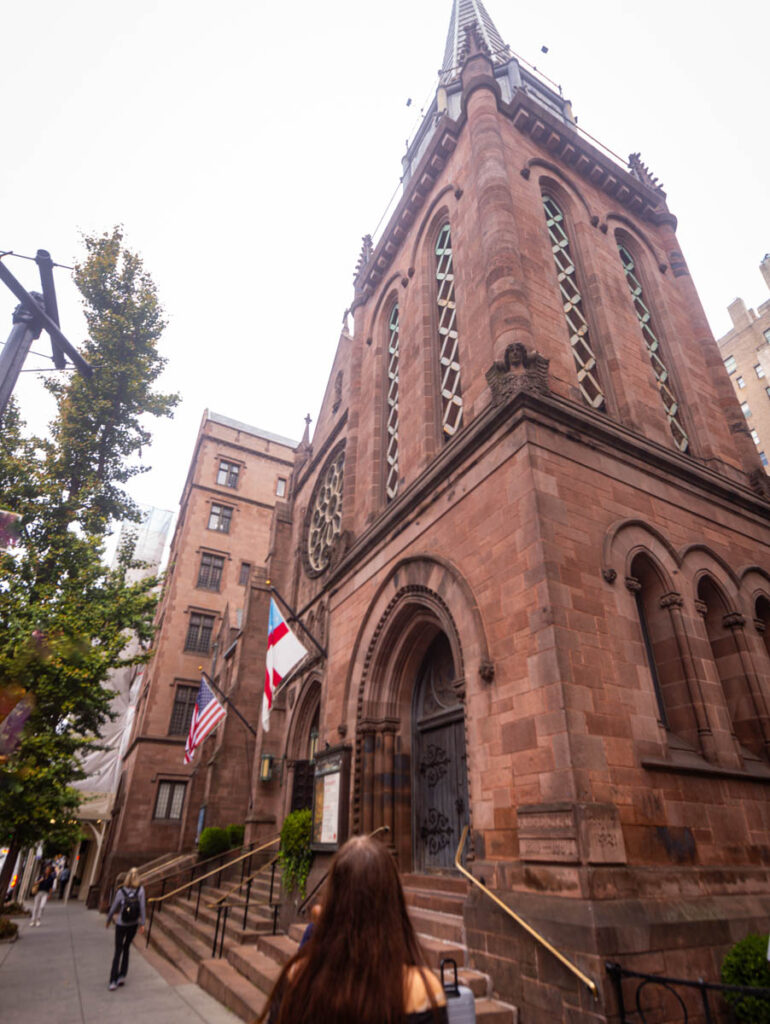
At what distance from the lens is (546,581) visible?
738cm

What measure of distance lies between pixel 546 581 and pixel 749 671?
4.55 meters

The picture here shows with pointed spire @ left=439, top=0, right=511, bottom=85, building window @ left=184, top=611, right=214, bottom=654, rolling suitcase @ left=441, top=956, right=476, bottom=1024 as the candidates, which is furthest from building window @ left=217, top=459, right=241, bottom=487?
rolling suitcase @ left=441, top=956, right=476, bottom=1024

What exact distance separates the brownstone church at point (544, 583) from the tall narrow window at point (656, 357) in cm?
10

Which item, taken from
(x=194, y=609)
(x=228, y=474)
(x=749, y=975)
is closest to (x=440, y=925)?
(x=749, y=975)

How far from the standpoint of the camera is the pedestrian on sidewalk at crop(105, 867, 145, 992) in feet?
29.4

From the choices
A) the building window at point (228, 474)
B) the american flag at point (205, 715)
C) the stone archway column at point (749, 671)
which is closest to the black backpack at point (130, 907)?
the american flag at point (205, 715)

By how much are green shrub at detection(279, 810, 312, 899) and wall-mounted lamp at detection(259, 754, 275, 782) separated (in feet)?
19.5

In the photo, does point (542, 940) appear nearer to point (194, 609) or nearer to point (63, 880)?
point (194, 609)

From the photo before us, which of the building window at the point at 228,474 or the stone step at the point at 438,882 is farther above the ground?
the building window at the point at 228,474

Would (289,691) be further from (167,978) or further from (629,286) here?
(629,286)

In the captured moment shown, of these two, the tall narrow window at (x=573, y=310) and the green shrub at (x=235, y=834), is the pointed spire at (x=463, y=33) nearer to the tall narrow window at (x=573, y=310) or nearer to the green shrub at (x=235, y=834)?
the tall narrow window at (x=573, y=310)

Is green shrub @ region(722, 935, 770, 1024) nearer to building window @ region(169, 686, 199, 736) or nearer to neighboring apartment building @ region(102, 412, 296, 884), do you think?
neighboring apartment building @ region(102, 412, 296, 884)

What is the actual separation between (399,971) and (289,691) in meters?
16.4

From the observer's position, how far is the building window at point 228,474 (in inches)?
1442
